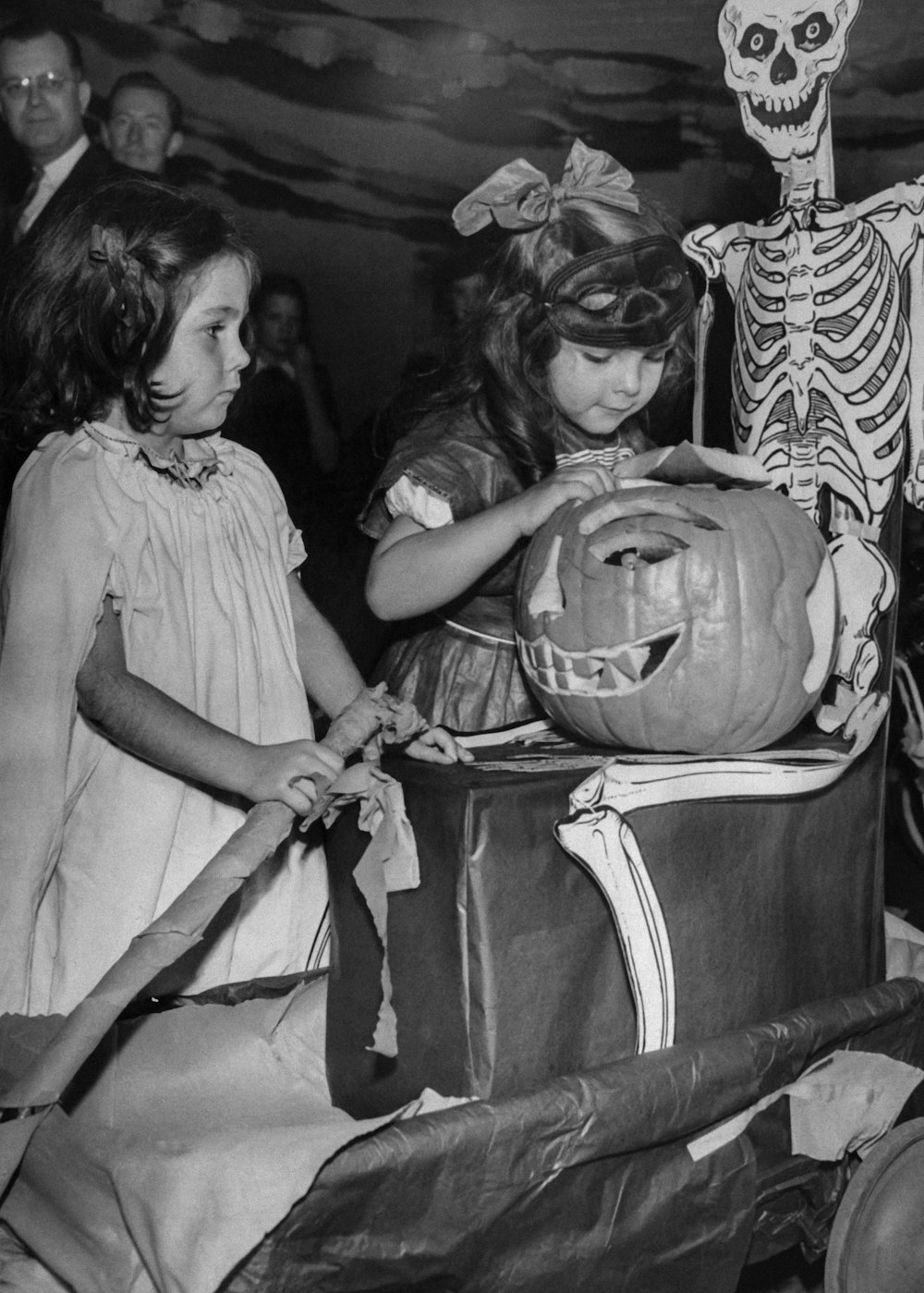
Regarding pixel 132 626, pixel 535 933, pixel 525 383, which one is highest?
pixel 525 383

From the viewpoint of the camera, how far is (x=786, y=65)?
8.80ft

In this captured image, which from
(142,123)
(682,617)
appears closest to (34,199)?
(142,123)

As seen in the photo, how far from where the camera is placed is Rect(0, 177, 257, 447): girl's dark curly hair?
6.33ft

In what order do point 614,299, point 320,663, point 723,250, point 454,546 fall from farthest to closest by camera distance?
1. point 723,250
2. point 614,299
3. point 320,663
4. point 454,546

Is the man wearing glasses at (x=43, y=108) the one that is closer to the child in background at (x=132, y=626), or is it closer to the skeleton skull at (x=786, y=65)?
the child in background at (x=132, y=626)

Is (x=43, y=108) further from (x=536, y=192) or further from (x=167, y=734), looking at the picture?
(x=167, y=734)

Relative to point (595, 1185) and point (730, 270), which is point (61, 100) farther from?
point (595, 1185)

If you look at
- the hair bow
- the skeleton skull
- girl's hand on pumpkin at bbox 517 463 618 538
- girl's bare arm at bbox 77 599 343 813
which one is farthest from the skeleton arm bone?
girl's bare arm at bbox 77 599 343 813

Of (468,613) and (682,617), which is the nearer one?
(682,617)

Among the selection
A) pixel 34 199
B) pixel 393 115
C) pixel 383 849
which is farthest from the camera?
pixel 393 115

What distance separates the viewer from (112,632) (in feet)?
6.18

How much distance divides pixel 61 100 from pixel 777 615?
192 centimetres

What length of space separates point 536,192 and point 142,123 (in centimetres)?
113

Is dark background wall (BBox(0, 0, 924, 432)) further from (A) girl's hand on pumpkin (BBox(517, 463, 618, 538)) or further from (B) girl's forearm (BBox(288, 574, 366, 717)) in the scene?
(A) girl's hand on pumpkin (BBox(517, 463, 618, 538))
